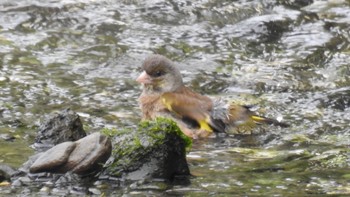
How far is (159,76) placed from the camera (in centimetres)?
951

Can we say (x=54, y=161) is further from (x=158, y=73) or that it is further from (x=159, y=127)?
(x=158, y=73)

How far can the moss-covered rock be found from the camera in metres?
5.97

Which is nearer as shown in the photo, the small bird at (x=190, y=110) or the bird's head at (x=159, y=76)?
the small bird at (x=190, y=110)

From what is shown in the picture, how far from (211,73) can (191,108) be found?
2.13 metres

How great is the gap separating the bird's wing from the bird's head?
285mm

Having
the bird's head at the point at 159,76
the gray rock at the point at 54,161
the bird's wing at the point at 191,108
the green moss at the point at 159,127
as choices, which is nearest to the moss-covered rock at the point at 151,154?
the green moss at the point at 159,127

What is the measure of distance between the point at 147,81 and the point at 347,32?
4.20 meters

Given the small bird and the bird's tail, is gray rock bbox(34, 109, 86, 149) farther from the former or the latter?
the bird's tail

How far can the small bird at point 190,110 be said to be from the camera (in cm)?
Answer: 889

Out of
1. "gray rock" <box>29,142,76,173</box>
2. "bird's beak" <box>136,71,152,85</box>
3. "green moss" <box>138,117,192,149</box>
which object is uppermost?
"green moss" <box>138,117,192,149</box>

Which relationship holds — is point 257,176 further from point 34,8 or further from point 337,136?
point 34,8

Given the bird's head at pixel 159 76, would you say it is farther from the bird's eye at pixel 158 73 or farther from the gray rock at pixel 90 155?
the gray rock at pixel 90 155

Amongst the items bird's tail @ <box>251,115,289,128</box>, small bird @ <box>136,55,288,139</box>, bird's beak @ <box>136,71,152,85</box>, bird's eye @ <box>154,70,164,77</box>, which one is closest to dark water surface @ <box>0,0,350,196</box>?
bird's tail @ <box>251,115,289,128</box>

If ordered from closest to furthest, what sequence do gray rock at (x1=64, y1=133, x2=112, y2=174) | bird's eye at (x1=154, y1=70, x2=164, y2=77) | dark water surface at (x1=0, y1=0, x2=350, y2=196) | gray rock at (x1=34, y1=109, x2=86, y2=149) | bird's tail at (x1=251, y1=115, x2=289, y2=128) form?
gray rock at (x1=64, y1=133, x2=112, y2=174), dark water surface at (x1=0, y1=0, x2=350, y2=196), gray rock at (x1=34, y1=109, x2=86, y2=149), bird's tail at (x1=251, y1=115, x2=289, y2=128), bird's eye at (x1=154, y1=70, x2=164, y2=77)
